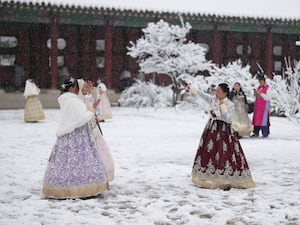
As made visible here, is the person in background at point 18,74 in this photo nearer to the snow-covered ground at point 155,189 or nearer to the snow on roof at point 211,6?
the snow on roof at point 211,6

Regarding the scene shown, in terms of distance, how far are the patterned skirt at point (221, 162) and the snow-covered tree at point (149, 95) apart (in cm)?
1281

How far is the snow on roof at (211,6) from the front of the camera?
20.5 meters

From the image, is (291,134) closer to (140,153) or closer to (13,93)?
(140,153)

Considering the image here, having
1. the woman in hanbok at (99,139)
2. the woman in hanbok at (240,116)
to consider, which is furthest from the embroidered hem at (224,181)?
the woman in hanbok at (240,116)

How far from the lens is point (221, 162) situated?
19.0 ft

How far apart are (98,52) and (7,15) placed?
4.62m

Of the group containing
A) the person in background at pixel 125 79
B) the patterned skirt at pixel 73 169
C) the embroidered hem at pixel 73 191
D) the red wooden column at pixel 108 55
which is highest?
the red wooden column at pixel 108 55

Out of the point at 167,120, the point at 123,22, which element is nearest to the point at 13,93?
the point at 123,22

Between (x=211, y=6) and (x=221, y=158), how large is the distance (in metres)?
17.9

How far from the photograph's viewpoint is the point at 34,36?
21625 millimetres

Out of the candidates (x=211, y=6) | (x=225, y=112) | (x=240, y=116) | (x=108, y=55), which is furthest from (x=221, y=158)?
(x=211, y=6)

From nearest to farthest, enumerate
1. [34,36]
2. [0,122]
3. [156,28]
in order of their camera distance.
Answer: [0,122], [156,28], [34,36]

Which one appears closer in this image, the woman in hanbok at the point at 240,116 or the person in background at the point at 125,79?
the woman in hanbok at the point at 240,116

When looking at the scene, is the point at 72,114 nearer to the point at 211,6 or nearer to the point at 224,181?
the point at 224,181
